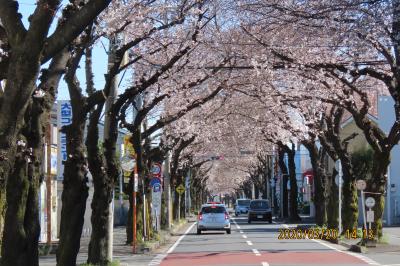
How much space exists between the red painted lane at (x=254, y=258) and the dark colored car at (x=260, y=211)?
28479 mm

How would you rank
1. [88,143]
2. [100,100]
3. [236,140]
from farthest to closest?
[236,140] < [88,143] < [100,100]

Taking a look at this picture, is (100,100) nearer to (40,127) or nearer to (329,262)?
(40,127)

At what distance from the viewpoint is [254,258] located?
1980 centimetres

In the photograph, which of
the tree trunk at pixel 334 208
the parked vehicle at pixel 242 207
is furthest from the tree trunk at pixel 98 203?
the parked vehicle at pixel 242 207

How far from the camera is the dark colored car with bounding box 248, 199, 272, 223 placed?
5025 cm

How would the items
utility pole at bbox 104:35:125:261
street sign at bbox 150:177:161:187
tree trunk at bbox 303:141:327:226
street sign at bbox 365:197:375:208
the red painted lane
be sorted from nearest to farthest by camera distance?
utility pole at bbox 104:35:125:261, the red painted lane, street sign at bbox 365:197:375:208, street sign at bbox 150:177:161:187, tree trunk at bbox 303:141:327:226

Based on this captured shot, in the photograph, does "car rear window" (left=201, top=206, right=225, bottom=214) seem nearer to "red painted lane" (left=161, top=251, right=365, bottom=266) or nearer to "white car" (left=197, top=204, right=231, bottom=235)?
"white car" (left=197, top=204, right=231, bottom=235)

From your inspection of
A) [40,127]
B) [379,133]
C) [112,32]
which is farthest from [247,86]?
[40,127]

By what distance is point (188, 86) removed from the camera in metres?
23.0

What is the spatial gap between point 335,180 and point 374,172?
18.2 feet

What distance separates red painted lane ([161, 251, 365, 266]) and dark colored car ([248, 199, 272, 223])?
28.5 metres

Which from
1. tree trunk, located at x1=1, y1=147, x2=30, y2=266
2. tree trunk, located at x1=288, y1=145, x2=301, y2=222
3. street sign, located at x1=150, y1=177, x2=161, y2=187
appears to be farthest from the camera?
tree trunk, located at x1=288, y1=145, x2=301, y2=222

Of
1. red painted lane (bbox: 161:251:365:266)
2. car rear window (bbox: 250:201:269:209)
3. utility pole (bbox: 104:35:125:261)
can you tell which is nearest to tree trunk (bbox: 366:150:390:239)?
red painted lane (bbox: 161:251:365:266)
